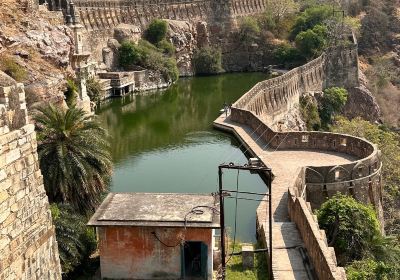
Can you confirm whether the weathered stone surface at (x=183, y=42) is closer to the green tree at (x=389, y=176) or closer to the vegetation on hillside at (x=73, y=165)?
the green tree at (x=389, y=176)

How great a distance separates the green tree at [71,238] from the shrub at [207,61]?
187 ft

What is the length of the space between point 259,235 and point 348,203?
11.0 feet

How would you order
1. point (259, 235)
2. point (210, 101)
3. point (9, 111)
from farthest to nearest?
point (210, 101)
point (259, 235)
point (9, 111)

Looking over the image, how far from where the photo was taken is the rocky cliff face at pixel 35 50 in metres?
28.9

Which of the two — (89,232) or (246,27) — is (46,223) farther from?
(246,27)

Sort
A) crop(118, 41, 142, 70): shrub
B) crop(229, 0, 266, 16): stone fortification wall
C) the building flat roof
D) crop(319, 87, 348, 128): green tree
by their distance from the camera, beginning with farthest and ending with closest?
crop(229, 0, 266, 16): stone fortification wall < crop(118, 41, 142, 70): shrub < crop(319, 87, 348, 128): green tree < the building flat roof

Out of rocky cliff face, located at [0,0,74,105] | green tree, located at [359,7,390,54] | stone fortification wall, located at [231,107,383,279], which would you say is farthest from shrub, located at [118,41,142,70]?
green tree, located at [359,7,390,54]

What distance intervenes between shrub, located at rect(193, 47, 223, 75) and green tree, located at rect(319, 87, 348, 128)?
2097cm

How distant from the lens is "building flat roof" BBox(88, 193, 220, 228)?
14.6 m

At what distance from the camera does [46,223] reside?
30.8 feet

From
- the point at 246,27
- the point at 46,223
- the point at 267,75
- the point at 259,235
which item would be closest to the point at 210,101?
the point at 267,75

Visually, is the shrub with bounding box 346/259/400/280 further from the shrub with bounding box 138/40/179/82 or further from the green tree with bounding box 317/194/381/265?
the shrub with bounding box 138/40/179/82

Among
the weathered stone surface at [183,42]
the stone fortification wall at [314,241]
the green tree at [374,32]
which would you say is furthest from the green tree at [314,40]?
the stone fortification wall at [314,241]

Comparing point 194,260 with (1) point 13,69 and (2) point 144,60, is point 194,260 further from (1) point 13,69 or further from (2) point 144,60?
(2) point 144,60
